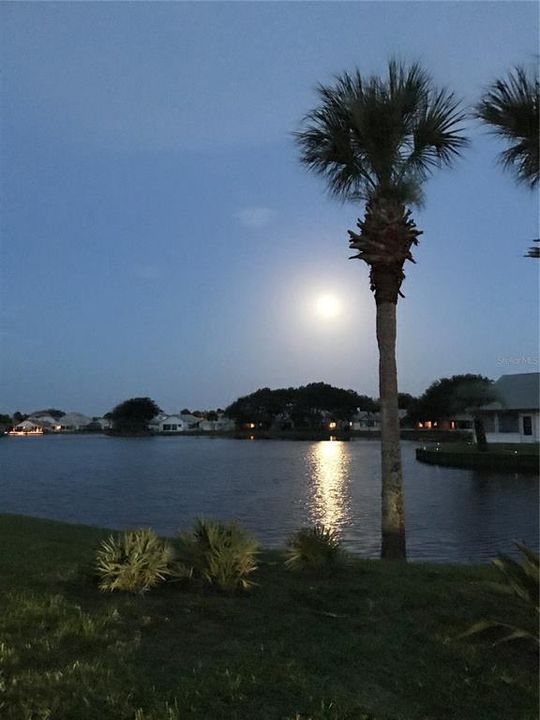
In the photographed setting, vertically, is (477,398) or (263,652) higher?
(477,398)

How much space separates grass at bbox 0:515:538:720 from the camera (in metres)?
4.51

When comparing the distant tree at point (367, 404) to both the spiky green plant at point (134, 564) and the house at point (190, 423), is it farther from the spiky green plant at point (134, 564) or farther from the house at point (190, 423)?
the spiky green plant at point (134, 564)

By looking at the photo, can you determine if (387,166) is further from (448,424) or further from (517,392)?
(448,424)

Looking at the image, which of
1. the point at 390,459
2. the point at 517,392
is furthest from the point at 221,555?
the point at 517,392

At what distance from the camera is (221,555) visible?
7.36 m

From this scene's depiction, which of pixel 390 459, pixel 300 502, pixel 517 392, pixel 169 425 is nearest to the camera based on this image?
pixel 390 459

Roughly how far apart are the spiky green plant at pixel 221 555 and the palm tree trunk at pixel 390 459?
3.86 metres

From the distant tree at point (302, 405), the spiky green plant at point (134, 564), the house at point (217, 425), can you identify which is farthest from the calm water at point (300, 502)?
the house at point (217, 425)

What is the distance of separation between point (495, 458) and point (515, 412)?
39.1 feet

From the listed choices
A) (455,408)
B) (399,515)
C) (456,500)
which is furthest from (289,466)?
(399,515)

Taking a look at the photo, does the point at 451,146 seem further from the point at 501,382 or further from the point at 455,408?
the point at 501,382

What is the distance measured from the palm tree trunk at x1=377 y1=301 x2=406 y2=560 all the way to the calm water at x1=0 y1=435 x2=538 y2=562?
5788mm

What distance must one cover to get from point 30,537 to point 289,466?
46761 millimetres

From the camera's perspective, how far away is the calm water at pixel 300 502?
21016 mm
